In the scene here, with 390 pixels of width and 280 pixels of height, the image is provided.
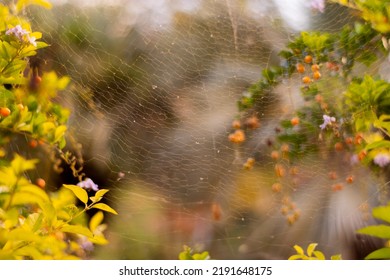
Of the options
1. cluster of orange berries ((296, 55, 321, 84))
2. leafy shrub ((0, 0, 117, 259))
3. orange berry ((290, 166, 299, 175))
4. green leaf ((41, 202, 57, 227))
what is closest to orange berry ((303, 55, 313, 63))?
cluster of orange berries ((296, 55, 321, 84))

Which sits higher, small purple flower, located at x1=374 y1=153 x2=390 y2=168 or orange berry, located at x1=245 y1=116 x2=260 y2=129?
orange berry, located at x1=245 y1=116 x2=260 y2=129

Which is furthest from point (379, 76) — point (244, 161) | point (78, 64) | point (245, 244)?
point (78, 64)

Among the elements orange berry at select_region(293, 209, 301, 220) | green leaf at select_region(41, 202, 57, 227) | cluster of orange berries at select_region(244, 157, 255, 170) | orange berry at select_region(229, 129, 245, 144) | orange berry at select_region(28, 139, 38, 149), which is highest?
orange berry at select_region(229, 129, 245, 144)

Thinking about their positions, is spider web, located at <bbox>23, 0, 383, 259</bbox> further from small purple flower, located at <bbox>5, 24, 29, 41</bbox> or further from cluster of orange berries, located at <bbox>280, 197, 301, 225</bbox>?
small purple flower, located at <bbox>5, 24, 29, 41</bbox>

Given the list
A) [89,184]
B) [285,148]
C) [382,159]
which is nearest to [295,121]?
[285,148]

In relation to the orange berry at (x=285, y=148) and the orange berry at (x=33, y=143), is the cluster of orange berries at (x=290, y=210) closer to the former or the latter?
the orange berry at (x=285, y=148)

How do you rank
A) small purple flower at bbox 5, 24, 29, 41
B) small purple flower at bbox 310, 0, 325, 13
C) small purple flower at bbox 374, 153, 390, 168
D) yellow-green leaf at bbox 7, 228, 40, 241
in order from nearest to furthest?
1. yellow-green leaf at bbox 7, 228, 40, 241
2. small purple flower at bbox 5, 24, 29, 41
3. small purple flower at bbox 374, 153, 390, 168
4. small purple flower at bbox 310, 0, 325, 13
